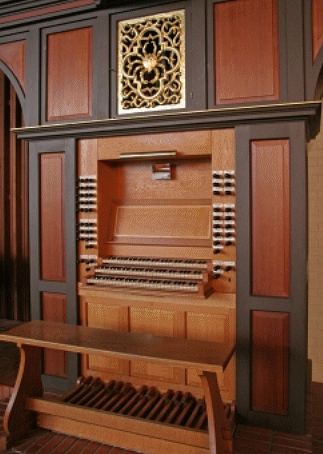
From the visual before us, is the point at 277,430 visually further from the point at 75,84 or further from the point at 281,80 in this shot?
the point at 75,84

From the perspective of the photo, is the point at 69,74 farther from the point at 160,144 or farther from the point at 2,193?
the point at 2,193

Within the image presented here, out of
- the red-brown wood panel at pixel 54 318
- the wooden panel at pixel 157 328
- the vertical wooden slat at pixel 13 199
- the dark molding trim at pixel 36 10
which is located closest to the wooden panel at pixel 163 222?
the wooden panel at pixel 157 328

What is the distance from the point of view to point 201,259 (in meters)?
3.62

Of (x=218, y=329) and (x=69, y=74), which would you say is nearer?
(x=218, y=329)

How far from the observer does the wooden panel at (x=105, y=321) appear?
365 centimetres

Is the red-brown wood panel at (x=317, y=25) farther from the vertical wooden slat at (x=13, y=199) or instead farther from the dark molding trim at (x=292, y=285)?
the vertical wooden slat at (x=13, y=199)

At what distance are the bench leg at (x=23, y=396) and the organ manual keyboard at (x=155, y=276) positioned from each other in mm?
774

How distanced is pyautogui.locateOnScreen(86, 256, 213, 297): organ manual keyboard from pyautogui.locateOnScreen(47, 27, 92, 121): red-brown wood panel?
1372 millimetres

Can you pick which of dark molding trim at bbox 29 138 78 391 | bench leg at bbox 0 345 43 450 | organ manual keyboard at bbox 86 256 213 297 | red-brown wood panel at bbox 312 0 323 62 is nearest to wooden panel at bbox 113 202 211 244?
organ manual keyboard at bbox 86 256 213 297

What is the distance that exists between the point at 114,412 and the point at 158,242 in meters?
1.43

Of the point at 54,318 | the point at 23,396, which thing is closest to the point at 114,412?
the point at 23,396

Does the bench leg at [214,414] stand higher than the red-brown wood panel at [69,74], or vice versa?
the red-brown wood panel at [69,74]

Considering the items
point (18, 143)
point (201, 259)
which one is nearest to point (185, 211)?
point (201, 259)

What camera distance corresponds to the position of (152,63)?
3.57 metres
